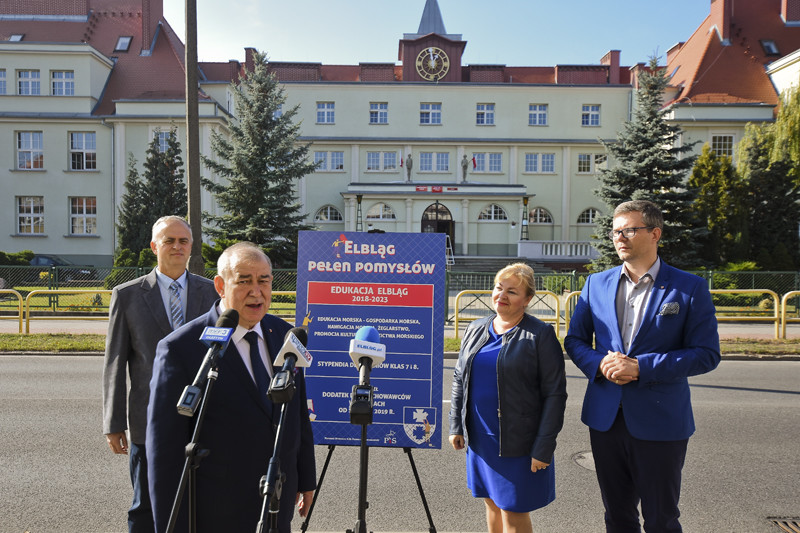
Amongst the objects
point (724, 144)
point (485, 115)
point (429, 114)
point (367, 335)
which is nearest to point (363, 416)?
point (367, 335)

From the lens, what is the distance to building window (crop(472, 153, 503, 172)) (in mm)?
39594

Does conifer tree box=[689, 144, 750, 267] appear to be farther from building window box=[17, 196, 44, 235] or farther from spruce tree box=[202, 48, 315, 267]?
building window box=[17, 196, 44, 235]

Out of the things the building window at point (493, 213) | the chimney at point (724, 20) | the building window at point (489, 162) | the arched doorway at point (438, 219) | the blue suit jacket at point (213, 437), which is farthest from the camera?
the building window at point (489, 162)

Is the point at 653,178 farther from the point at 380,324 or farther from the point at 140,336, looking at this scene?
the point at 140,336

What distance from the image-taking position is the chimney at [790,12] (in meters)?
37.2

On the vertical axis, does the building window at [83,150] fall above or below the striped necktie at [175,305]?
above

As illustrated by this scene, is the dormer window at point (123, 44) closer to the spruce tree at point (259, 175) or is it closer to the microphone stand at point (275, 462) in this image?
the spruce tree at point (259, 175)

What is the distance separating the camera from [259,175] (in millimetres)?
23141

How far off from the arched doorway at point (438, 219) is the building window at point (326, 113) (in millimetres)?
10341

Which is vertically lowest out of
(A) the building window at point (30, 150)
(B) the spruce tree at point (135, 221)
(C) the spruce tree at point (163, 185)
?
(B) the spruce tree at point (135, 221)

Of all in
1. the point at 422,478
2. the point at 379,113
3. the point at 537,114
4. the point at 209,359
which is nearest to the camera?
the point at 209,359

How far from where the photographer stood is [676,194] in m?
22.8

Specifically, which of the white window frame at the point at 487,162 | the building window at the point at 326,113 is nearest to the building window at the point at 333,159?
the building window at the point at 326,113

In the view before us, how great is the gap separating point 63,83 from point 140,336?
3847 cm
